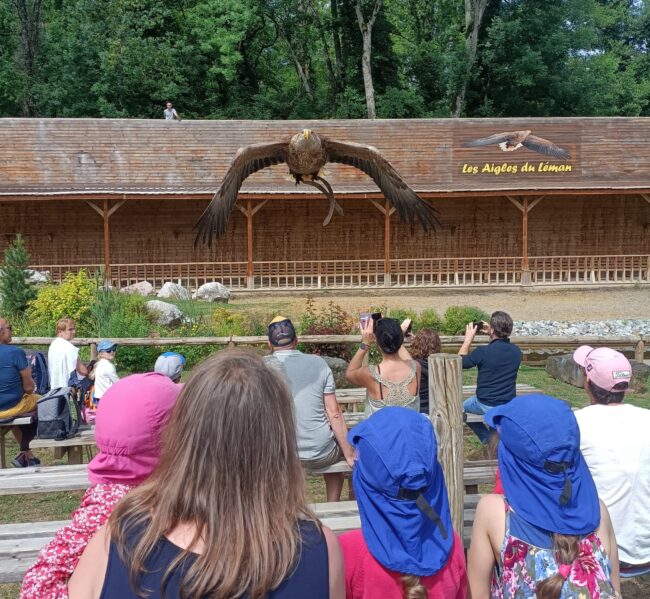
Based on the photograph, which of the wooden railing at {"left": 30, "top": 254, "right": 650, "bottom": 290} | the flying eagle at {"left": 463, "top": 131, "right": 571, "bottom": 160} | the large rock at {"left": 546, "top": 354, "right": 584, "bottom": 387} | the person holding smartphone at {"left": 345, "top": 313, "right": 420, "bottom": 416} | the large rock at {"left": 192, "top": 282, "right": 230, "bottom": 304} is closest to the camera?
the person holding smartphone at {"left": 345, "top": 313, "right": 420, "bottom": 416}

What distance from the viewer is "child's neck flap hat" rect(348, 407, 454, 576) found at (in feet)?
6.12

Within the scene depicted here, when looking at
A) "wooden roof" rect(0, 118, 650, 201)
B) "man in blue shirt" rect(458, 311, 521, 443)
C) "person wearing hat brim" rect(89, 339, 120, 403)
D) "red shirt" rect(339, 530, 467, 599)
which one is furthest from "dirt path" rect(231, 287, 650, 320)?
"red shirt" rect(339, 530, 467, 599)

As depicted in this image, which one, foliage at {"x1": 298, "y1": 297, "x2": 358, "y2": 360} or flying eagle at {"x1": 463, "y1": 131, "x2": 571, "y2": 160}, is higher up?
flying eagle at {"x1": 463, "y1": 131, "x2": 571, "y2": 160}

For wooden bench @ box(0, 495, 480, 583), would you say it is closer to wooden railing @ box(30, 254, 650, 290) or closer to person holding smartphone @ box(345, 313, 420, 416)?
person holding smartphone @ box(345, 313, 420, 416)

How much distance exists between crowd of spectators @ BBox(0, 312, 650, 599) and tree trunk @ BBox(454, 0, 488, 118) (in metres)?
30.6

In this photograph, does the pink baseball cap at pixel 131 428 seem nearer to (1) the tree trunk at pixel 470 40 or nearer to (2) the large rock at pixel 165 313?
(2) the large rock at pixel 165 313

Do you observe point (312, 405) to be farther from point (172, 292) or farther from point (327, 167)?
point (327, 167)

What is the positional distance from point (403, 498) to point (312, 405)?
6.48ft

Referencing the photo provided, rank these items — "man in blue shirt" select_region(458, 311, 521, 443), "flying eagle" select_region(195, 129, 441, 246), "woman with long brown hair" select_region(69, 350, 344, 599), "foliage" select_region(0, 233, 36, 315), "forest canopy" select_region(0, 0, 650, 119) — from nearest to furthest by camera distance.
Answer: "woman with long brown hair" select_region(69, 350, 344, 599) → "man in blue shirt" select_region(458, 311, 521, 443) → "flying eagle" select_region(195, 129, 441, 246) → "foliage" select_region(0, 233, 36, 315) → "forest canopy" select_region(0, 0, 650, 119)

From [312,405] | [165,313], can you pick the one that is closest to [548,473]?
[312,405]

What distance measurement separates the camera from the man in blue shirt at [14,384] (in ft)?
17.2

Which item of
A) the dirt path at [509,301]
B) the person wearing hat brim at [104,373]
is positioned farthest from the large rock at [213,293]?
the person wearing hat brim at [104,373]

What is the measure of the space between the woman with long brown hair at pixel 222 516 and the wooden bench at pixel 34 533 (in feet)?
3.76

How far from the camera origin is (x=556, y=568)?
2.03 meters
